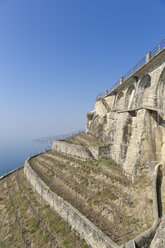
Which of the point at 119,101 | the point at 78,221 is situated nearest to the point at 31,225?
the point at 78,221

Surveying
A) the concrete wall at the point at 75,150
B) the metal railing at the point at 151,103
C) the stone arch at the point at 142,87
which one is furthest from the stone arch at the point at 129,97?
the concrete wall at the point at 75,150

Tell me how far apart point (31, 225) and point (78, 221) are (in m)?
6.17

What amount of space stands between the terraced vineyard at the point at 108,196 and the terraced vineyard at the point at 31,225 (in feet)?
7.05

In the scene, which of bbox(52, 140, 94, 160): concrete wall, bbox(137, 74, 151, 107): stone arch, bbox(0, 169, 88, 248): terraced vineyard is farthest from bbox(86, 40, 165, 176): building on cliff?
bbox(0, 169, 88, 248): terraced vineyard

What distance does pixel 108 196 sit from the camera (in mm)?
12977

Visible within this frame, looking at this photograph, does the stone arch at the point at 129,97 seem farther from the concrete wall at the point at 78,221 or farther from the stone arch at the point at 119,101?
the concrete wall at the point at 78,221

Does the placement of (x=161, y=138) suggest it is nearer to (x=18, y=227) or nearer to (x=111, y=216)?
(x=111, y=216)

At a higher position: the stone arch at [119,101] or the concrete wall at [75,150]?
the stone arch at [119,101]

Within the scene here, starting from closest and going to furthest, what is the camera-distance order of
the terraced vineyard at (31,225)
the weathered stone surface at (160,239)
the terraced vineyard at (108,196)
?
1. the weathered stone surface at (160,239)
2. the terraced vineyard at (108,196)
3. the terraced vineyard at (31,225)

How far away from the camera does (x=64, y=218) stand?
13359mm

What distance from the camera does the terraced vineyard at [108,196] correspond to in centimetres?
999

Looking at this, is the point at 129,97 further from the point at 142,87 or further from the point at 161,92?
the point at 161,92

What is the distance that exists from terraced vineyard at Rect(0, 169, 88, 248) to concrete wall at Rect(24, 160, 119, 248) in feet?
1.67

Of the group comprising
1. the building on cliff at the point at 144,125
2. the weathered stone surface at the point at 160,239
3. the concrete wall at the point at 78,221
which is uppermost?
the building on cliff at the point at 144,125
